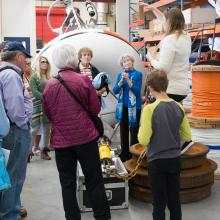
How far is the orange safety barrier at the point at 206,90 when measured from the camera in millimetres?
4051

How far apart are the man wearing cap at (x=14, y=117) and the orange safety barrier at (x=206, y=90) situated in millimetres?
2032

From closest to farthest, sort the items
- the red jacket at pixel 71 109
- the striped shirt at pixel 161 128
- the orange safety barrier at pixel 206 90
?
the striped shirt at pixel 161 128, the red jacket at pixel 71 109, the orange safety barrier at pixel 206 90

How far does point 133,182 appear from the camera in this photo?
3.60 meters

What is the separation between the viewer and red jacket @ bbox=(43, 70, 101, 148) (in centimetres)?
267

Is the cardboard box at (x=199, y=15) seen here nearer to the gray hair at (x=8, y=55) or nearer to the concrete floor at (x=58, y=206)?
the concrete floor at (x=58, y=206)

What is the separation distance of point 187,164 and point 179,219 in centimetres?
93

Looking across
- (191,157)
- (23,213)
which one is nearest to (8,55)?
(23,213)

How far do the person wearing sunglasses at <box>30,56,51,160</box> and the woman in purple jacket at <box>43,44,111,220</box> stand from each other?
2243 mm

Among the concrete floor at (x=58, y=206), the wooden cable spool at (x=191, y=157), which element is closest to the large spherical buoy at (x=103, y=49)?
the concrete floor at (x=58, y=206)

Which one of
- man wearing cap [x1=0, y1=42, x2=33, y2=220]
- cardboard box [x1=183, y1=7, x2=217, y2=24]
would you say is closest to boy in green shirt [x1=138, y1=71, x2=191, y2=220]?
man wearing cap [x1=0, y1=42, x2=33, y2=220]

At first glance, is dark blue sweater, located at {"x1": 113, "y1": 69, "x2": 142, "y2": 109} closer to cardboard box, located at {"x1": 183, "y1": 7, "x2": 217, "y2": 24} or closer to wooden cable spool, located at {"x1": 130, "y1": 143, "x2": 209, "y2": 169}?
wooden cable spool, located at {"x1": 130, "y1": 143, "x2": 209, "y2": 169}

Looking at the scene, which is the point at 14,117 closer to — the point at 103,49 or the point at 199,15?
the point at 103,49

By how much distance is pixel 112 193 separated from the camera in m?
3.34

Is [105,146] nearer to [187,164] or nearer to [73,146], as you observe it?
[187,164]
